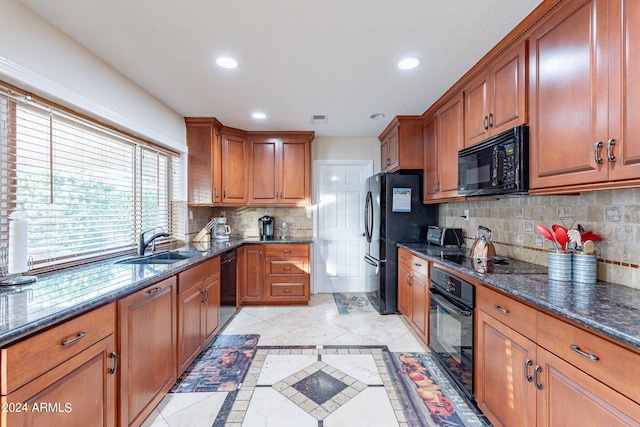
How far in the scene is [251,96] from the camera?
2.69 meters

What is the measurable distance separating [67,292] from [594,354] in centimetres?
214

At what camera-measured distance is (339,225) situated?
4.29 m

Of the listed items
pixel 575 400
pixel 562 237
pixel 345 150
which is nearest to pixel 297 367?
pixel 575 400

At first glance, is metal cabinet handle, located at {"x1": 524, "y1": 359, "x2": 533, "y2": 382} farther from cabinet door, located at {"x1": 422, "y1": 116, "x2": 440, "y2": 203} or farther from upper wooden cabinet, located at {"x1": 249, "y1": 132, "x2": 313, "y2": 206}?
upper wooden cabinet, located at {"x1": 249, "y1": 132, "x2": 313, "y2": 206}

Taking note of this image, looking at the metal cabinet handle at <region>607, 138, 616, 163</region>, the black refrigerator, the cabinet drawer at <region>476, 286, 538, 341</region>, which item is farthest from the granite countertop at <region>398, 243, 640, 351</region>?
the black refrigerator

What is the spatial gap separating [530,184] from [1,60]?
2.83 m

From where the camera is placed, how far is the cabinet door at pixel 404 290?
2.91 metres

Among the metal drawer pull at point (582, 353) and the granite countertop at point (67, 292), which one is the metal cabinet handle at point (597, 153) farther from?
the granite countertop at point (67, 292)

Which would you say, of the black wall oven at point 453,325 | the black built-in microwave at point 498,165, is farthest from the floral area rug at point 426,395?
the black built-in microwave at point 498,165

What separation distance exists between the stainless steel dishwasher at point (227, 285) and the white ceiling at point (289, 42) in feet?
5.35

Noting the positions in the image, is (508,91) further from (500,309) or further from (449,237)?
(449,237)

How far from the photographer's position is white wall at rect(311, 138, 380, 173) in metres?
4.26

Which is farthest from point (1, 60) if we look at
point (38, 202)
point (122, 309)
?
point (122, 309)

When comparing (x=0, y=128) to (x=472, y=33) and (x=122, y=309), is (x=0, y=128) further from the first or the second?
(x=472, y=33)
